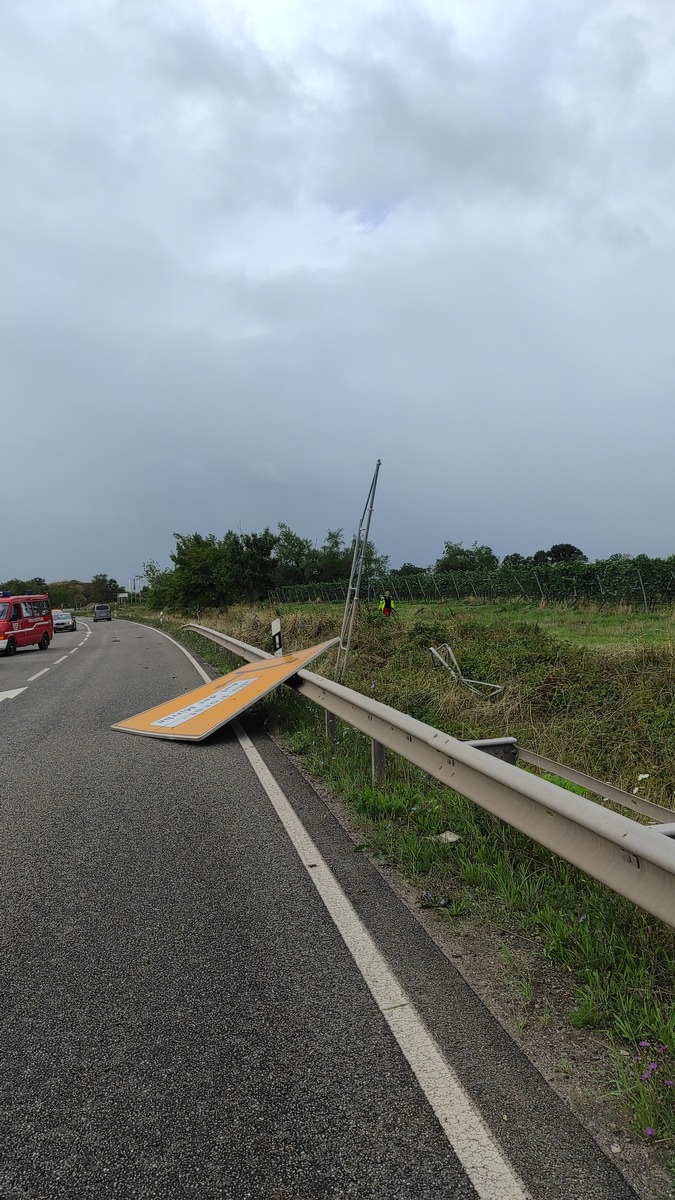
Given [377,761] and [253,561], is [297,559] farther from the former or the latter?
[377,761]

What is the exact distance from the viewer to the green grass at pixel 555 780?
2742 mm

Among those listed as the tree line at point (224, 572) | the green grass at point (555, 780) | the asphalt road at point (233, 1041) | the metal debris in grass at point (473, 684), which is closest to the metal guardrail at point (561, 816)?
the green grass at point (555, 780)

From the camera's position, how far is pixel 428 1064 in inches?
97.6

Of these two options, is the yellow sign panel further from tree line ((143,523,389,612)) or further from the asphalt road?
tree line ((143,523,389,612))

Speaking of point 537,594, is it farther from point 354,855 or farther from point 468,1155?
point 468,1155

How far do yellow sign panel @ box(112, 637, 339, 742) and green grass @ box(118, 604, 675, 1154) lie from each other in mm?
641

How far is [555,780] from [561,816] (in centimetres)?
274

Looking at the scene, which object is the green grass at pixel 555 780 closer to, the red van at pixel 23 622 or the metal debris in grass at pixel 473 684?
the metal debris in grass at pixel 473 684

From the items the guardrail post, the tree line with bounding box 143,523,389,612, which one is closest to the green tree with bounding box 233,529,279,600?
the tree line with bounding box 143,523,389,612

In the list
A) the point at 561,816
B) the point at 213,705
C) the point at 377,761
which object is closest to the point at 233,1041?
the point at 561,816

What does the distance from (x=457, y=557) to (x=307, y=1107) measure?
105m

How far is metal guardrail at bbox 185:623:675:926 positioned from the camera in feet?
8.48

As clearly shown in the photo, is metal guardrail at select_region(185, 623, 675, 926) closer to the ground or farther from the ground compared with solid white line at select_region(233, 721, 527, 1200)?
farther from the ground

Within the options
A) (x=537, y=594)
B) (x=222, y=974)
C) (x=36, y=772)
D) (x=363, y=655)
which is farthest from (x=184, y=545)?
(x=222, y=974)
